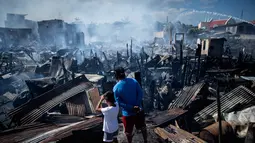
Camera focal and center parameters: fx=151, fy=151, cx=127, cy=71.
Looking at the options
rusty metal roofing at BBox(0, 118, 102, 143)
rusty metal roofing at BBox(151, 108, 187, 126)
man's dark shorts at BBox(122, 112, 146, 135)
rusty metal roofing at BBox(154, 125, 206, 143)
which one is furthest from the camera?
rusty metal roofing at BBox(151, 108, 187, 126)

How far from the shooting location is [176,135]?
4.40 m

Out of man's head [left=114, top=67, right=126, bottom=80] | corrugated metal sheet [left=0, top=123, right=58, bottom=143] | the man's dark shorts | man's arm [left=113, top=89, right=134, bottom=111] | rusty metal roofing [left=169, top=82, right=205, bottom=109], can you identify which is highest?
man's head [left=114, top=67, right=126, bottom=80]

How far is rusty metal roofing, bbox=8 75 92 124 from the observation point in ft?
18.7

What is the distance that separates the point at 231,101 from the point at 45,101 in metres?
7.58

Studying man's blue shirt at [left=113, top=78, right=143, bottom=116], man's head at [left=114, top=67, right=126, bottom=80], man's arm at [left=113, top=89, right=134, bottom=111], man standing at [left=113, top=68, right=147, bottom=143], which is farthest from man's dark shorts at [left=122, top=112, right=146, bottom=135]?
man's head at [left=114, top=67, right=126, bottom=80]

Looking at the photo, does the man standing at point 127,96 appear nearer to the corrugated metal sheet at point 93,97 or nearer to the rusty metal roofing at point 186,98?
the corrugated metal sheet at point 93,97

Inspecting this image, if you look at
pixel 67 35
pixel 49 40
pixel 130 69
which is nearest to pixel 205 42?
pixel 130 69

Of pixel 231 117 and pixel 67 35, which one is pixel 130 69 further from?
pixel 67 35

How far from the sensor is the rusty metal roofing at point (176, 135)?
4.14 metres

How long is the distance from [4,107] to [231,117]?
35.1 ft

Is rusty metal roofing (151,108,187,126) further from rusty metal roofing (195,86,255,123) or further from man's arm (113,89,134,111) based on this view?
man's arm (113,89,134,111)

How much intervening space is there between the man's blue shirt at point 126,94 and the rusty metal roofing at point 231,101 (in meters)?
3.43

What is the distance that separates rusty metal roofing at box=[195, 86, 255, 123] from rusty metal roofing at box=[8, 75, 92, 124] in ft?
17.0

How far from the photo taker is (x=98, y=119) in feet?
16.0
